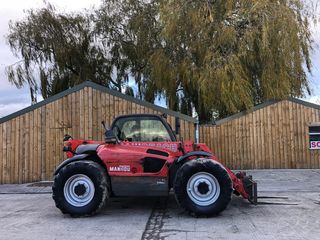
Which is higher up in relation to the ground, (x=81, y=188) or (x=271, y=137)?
(x=271, y=137)

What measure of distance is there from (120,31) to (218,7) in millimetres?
6841

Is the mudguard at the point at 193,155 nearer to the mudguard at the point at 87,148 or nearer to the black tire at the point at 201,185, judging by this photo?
the black tire at the point at 201,185

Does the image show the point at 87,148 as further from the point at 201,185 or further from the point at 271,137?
the point at 271,137

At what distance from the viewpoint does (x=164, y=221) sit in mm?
7926

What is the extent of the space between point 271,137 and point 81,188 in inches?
448

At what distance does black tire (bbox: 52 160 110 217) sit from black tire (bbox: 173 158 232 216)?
1.47 metres

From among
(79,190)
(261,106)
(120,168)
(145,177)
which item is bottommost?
(79,190)

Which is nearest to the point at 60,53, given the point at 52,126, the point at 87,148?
the point at 52,126

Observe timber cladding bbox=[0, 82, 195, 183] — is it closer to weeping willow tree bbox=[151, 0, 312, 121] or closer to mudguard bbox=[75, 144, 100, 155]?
weeping willow tree bbox=[151, 0, 312, 121]

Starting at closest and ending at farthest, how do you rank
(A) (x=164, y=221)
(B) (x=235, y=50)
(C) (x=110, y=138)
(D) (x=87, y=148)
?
(A) (x=164, y=221), (C) (x=110, y=138), (D) (x=87, y=148), (B) (x=235, y=50)

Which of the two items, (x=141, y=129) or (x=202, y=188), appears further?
(x=141, y=129)

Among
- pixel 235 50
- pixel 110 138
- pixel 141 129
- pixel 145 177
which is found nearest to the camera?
pixel 145 177

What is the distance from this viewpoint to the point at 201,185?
27.3 ft

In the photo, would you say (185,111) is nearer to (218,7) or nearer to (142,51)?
(142,51)
